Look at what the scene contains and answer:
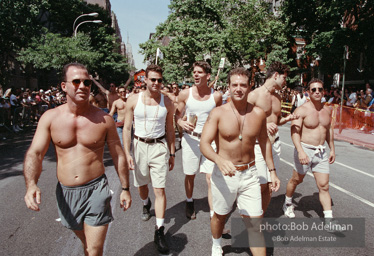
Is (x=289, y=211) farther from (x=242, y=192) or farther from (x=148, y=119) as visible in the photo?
(x=148, y=119)

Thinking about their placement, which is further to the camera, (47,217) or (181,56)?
(181,56)

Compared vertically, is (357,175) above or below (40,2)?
below

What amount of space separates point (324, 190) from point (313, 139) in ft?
2.37

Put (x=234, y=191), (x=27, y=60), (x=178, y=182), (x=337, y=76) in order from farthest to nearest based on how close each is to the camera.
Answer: (x=337, y=76) → (x=27, y=60) → (x=178, y=182) → (x=234, y=191)

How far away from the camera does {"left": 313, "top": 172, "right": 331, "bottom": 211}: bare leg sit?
400cm

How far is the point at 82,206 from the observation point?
255 cm

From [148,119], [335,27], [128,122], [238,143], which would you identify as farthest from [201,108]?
[335,27]

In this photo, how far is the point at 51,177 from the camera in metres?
6.72

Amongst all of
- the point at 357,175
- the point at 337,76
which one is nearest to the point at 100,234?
the point at 357,175

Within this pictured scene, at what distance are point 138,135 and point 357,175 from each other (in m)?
5.56

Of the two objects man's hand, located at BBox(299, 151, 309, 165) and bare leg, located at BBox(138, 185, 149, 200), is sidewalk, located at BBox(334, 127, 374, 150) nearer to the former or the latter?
man's hand, located at BBox(299, 151, 309, 165)

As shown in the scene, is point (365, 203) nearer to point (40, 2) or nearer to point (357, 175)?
point (357, 175)

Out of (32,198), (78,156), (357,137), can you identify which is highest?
(78,156)

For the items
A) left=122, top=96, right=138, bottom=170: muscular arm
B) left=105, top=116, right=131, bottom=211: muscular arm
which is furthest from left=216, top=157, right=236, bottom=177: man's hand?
left=122, top=96, right=138, bottom=170: muscular arm
